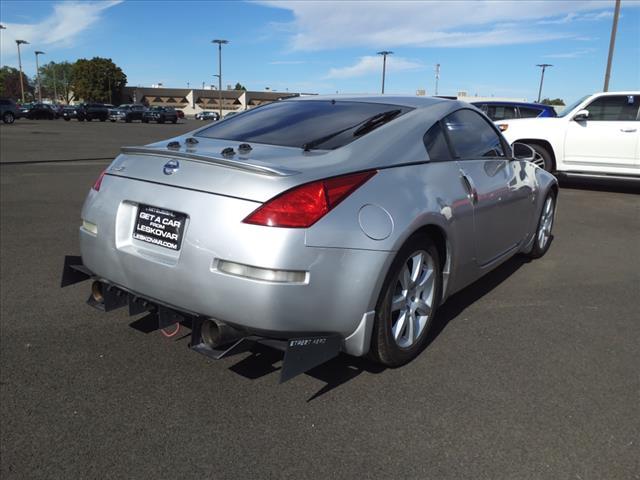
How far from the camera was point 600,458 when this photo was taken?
7.73 ft

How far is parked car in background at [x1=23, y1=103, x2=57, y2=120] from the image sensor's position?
52.3 m

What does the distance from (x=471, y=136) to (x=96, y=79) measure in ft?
363

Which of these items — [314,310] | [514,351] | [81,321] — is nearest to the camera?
[314,310]

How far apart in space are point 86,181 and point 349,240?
29.6 feet

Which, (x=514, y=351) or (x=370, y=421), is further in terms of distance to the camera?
(x=514, y=351)

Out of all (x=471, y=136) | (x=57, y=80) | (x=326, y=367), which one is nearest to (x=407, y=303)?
(x=326, y=367)

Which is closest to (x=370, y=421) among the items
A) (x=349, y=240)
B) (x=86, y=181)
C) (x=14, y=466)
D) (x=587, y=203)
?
(x=349, y=240)

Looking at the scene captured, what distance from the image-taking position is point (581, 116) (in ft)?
33.6

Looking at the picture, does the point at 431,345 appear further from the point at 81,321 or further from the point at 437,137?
the point at 81,321

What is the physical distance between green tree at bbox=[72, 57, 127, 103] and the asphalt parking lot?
10907 cm

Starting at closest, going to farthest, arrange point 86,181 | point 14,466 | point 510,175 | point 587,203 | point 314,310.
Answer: point 14,466
point 314,310
point 510,175
point 587,203
point 86,181

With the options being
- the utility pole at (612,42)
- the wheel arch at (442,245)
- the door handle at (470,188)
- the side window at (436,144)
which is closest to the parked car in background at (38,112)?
the utility pole at (612,42)

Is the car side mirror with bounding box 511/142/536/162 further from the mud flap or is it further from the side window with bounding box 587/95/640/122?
the side window with bounding box 587/95/640/122

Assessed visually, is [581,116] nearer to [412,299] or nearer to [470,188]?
[470,188]
